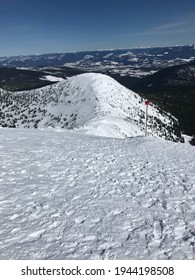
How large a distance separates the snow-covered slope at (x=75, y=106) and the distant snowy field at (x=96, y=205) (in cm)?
5768

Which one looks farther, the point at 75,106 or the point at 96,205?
the point at 75,106

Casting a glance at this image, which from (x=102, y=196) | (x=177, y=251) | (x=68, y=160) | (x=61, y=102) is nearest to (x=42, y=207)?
(x=102, y=196)

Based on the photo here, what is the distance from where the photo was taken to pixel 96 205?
11.5m

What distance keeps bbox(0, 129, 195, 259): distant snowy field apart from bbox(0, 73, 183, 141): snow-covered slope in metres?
57.7

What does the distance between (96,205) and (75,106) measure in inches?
3355

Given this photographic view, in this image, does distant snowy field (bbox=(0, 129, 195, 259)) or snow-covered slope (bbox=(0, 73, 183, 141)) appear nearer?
distant snowy field (bbox=(0, 129, 195, 259))

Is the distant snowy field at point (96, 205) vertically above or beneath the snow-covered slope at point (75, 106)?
above

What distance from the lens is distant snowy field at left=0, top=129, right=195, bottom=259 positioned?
859 cm

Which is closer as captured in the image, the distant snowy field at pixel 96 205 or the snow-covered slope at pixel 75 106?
the distant snowy field at pixel 96 205

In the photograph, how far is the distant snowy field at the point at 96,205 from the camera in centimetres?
859

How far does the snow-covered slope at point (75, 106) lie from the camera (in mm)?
85625

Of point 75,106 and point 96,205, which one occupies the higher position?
point 96,205

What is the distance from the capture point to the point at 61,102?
103938mm

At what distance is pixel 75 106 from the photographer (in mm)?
95688
